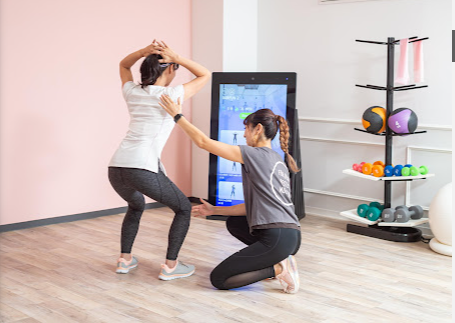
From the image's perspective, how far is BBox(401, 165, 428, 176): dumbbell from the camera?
4.10 meters

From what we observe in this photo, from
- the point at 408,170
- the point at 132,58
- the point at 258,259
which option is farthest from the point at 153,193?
the point at 408,170

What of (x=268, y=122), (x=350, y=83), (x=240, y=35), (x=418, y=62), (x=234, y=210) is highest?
(x=240, y=35)

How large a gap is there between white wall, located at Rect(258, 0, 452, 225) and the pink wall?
1151mm

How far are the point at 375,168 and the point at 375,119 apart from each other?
0.34m

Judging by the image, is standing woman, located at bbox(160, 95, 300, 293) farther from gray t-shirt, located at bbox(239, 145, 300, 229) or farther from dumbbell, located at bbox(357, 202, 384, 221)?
dumbbell, located at bbox(357, 202, 384, 221)

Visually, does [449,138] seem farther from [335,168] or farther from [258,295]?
[258,295]

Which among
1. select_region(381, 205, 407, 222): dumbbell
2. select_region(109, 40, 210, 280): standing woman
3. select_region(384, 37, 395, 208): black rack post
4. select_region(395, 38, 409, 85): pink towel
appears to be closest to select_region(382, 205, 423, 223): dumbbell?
select_region(381, 205, 407, 222): dumbbell

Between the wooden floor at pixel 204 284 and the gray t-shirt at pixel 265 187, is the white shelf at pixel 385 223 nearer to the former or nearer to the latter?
the wooden floor at pixel 204 284

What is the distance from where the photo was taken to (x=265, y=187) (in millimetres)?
2998

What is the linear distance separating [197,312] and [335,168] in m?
2.39

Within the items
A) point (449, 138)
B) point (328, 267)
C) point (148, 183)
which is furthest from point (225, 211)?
point (449, 138)

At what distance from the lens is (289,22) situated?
201 inches

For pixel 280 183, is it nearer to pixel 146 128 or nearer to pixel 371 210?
pixel 146 128

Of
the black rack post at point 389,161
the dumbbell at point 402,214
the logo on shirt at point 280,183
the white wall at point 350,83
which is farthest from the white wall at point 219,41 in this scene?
the logo on shirt at point 280,183
